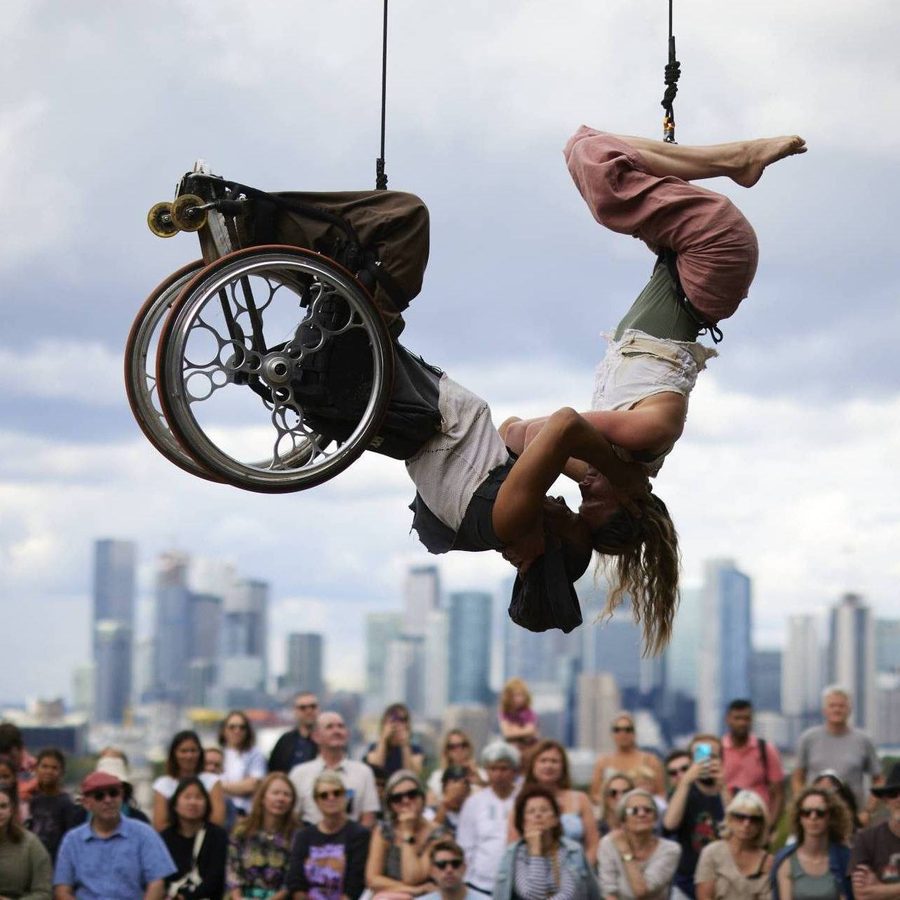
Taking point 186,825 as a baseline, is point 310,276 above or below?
above

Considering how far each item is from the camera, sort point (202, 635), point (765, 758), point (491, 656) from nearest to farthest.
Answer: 1. point (765, 758)
2. point (491, 656)
3. point (202, 635)

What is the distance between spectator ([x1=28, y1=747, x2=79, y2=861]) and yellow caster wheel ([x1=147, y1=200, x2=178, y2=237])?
14.3ft

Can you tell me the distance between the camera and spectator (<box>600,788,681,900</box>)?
8.95 meters

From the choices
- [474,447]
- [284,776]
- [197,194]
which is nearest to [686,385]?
[474,447]

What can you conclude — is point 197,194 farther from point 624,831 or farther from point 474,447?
point 624,831

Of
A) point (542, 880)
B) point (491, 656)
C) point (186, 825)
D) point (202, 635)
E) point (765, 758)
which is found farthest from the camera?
point (202, 635)

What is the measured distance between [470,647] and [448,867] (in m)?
153

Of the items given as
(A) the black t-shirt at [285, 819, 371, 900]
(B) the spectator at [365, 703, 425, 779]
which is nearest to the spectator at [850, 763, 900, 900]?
(A) the black t-shirt at [285, 819, 371, 900]

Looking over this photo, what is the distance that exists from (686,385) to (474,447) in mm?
742

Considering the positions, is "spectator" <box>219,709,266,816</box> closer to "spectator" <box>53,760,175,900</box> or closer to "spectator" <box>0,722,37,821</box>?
"spectator" <box>0,722,37,821</box>

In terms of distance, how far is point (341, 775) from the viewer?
9.59m

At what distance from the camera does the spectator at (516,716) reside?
34.6 feet

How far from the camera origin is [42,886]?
8.83 metres

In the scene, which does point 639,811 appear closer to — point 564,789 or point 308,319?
point 564,789
